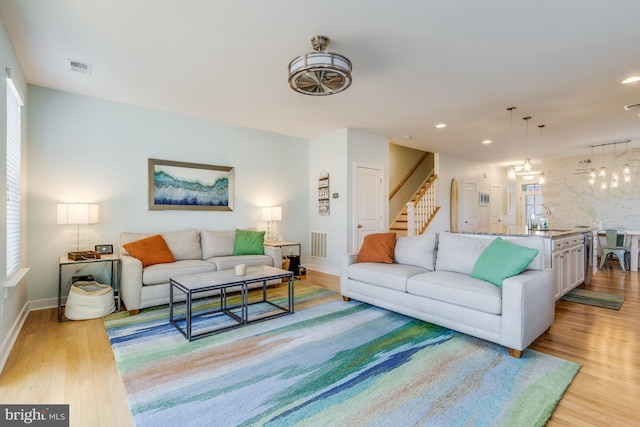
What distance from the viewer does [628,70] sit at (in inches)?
126

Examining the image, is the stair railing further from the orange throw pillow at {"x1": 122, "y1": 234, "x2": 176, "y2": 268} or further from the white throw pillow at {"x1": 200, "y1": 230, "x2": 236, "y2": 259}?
the orange throw pillow at {"x1": 122, "y1": 234, "x2": 176, "y2": 268}

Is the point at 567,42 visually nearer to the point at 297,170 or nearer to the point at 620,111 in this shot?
the point at 620,111

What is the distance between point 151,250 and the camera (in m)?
3.96

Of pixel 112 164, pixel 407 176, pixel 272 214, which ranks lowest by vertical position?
pixel 272 214

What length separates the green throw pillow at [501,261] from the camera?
108 inches

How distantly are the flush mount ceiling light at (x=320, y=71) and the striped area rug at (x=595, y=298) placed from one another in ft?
13.4

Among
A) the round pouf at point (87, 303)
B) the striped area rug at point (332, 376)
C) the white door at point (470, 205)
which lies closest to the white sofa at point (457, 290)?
the striped area rug at point (332, 376)

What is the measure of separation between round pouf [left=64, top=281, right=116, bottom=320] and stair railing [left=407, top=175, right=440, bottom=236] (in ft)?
17.7

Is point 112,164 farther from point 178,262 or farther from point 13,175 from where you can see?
point 178,262

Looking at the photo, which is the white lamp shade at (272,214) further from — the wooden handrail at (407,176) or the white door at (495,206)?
the white door at (495,206)

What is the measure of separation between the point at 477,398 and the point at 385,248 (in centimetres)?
214

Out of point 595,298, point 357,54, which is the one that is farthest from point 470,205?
point 357,54

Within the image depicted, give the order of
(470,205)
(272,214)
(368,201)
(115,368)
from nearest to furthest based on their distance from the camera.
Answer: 1. (115,368)
2. (272,214)
3. (368,201)
4. (470,205)

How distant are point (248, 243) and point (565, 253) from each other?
4.27 m
